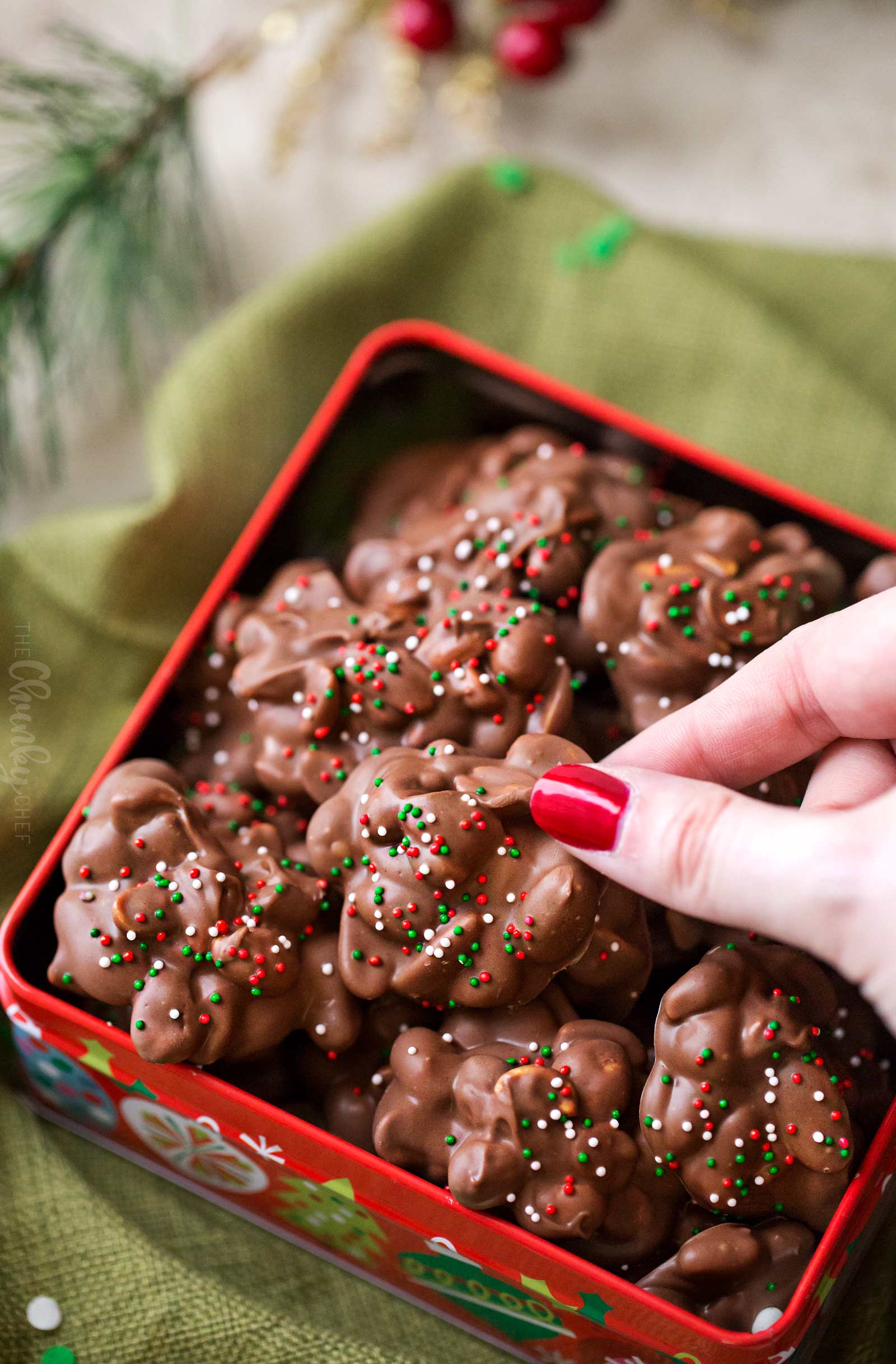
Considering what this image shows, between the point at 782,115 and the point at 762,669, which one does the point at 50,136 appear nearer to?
the point at 782,115

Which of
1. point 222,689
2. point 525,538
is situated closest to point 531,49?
point 525,538

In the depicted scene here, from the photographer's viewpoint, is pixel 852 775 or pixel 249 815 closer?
pixel 852 775

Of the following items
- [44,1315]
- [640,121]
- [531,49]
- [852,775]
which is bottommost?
[44,1315]

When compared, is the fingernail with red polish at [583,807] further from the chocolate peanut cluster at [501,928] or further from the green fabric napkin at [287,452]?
the green fabric napkin at [287,452]

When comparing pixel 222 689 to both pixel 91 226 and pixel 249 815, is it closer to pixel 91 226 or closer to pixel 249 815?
pixel 249 815

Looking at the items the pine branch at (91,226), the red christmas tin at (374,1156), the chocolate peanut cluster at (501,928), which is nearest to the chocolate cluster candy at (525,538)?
the chocolate peanut cluster at (501,928)

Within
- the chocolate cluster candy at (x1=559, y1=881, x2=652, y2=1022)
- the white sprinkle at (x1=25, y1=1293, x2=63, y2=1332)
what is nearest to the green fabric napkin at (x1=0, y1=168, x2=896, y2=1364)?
the white sprinkle at (x1=25, y1=1293, x2=63, y2=1332)
